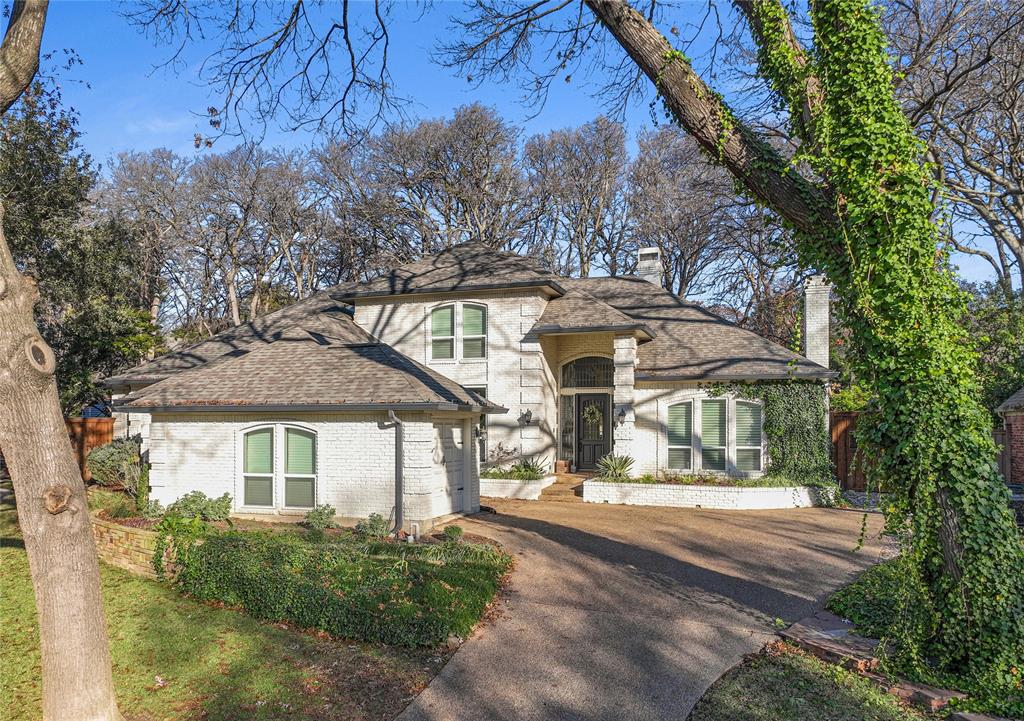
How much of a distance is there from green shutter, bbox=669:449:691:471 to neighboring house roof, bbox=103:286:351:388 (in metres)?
11.3

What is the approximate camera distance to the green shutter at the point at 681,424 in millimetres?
19172

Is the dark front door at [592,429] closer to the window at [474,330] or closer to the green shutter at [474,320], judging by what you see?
the window at [474,330]

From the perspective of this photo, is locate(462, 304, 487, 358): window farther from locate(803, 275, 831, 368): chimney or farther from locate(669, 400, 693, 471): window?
locate(803, 275, 831, 368): chimney

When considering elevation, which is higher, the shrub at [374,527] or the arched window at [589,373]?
the arched window at [589,373]

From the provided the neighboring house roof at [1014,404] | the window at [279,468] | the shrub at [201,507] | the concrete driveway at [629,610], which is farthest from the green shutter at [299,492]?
the neighboring house roof at [1014,404]

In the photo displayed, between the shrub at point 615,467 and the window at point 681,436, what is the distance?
4.36ft

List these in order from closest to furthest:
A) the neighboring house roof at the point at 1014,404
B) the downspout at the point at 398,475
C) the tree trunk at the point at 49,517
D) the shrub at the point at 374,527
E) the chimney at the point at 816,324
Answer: the tree trunk at the point at 49,517 → the shrub at the point at 374,527 → the downspout at the point at 398,475 → the chimney at the point at 816,324 → the neighboring house roof at the point at 1014,404

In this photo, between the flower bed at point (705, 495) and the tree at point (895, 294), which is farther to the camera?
the flower bed at point (705, 495)

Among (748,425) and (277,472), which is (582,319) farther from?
(277,472)

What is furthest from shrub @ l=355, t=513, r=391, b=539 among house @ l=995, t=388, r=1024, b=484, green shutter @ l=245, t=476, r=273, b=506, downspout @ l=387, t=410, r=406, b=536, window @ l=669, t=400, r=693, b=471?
house @ l=995, t=388, r=1024, b=484

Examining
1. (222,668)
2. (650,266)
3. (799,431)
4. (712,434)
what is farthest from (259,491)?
(650,266)

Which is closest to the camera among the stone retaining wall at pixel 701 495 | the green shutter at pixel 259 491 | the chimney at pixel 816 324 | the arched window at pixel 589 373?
the green shutter at pixel 259 491

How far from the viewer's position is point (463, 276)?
69.0ft

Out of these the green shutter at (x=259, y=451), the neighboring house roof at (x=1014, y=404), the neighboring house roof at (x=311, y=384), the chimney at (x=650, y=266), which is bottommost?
the green shutter at (x=259, y=451)
